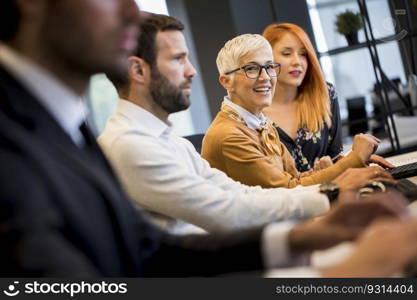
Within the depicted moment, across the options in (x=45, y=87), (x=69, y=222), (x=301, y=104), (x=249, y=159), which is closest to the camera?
(x=69, y=222)

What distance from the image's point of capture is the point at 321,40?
564cm

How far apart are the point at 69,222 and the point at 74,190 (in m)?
0.06

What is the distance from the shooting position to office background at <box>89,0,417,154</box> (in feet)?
17.8

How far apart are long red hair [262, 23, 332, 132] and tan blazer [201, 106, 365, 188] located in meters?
0.64

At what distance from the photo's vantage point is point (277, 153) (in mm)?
2674

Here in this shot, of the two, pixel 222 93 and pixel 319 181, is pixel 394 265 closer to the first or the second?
pixel 319 181

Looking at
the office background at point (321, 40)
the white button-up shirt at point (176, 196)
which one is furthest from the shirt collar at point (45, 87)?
the office background at point (321, 40)

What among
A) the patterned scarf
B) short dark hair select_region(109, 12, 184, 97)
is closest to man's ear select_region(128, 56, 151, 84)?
short dark hair select_region(109, 12, 184, 97)

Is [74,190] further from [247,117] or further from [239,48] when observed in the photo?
[239,48]

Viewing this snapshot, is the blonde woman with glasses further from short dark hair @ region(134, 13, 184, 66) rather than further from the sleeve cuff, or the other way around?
the sleeve cuff

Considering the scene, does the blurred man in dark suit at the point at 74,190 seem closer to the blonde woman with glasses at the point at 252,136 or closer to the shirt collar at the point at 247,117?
the blonde woman with glasses at the point at 252,136

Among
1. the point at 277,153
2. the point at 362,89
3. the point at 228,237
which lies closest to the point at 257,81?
the point at 277,153

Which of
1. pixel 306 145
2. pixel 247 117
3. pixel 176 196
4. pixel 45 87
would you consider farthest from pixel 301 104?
pixel 45 87

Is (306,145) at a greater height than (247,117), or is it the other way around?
(247,117)
